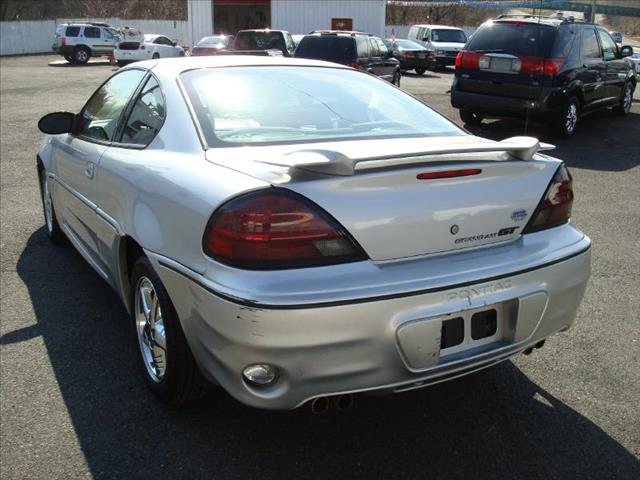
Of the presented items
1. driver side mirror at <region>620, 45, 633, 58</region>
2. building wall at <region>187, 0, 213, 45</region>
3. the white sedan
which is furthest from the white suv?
driver side mirror at <region>620, 45, 633, 58</region>

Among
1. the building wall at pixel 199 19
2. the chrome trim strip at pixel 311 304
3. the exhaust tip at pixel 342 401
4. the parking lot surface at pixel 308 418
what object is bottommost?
the parking lot surface at pixel 308 418

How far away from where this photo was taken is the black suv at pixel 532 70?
1014cm

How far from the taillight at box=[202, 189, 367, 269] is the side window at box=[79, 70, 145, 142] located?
1.64 meters

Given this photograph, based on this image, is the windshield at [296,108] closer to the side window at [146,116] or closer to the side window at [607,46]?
the side window at [146,116]

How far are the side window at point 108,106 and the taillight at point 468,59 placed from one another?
7.64m

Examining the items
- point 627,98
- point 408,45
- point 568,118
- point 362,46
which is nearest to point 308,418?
point 568,118

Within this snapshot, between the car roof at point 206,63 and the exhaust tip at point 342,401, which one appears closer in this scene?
the exhaust tip at point 342,401

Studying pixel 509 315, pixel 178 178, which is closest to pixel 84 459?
pixel 178 178

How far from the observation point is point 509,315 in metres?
2.64

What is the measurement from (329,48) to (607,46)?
17.8ft

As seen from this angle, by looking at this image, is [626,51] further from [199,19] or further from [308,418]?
[199,19]

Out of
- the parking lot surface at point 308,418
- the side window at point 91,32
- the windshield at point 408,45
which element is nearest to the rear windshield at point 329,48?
the parking lot surface at point 308,418

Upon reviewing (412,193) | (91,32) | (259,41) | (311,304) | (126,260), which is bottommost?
(126,260)

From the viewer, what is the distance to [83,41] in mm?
32750
